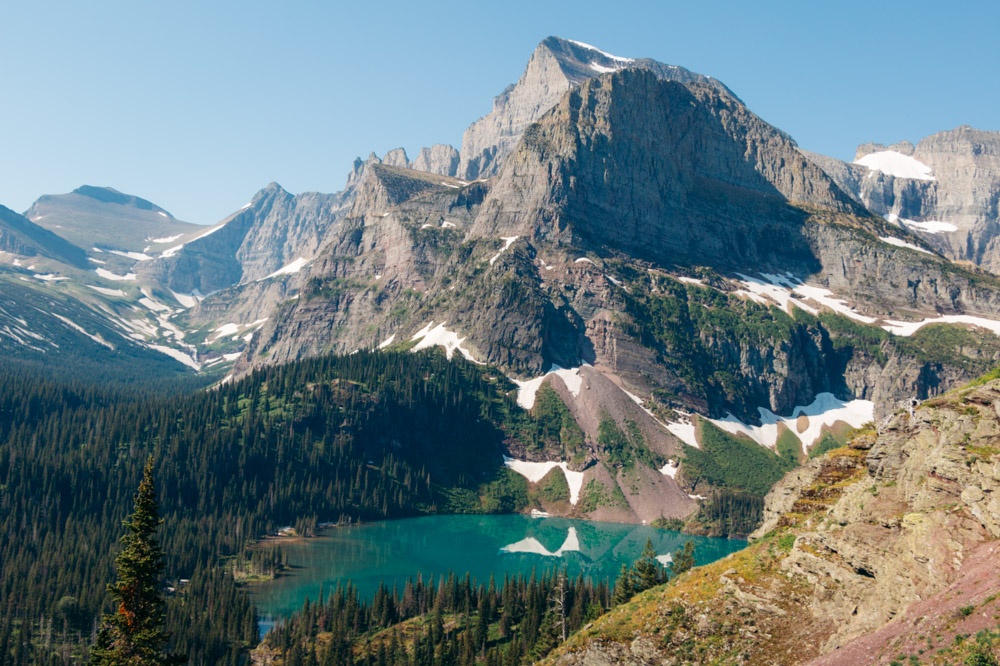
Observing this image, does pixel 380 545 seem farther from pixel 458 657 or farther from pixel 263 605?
pixel 458 657

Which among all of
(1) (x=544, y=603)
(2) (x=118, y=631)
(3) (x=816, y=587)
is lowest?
(1) (x=544, y=603)

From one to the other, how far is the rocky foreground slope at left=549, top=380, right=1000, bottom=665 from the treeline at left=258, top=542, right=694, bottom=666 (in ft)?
136

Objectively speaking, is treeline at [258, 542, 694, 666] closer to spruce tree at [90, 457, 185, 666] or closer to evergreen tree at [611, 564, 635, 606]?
evergreen tree at [611, 564, 635, 606]

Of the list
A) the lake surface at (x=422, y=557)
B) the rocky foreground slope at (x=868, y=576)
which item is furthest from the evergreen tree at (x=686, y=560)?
the lake surface at (x=422, y=557)

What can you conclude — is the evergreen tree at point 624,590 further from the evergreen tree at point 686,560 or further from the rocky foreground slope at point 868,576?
the rocky foreground slope at point 868,576

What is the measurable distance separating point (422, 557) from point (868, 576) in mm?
140384

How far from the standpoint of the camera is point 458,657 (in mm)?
98312

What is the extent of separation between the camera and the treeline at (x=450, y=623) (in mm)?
96188

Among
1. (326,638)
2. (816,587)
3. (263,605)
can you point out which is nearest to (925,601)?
(816,587)

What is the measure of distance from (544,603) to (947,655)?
84.9 metres

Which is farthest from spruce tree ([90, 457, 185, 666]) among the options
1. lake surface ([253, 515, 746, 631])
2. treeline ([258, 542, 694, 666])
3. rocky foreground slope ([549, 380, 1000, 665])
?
lake surface ([253, 515, 746, 631])

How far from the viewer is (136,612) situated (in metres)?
43.5

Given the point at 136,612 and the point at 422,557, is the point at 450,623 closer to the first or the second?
the point at 422,557

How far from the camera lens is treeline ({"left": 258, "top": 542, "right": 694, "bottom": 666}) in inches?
3787
